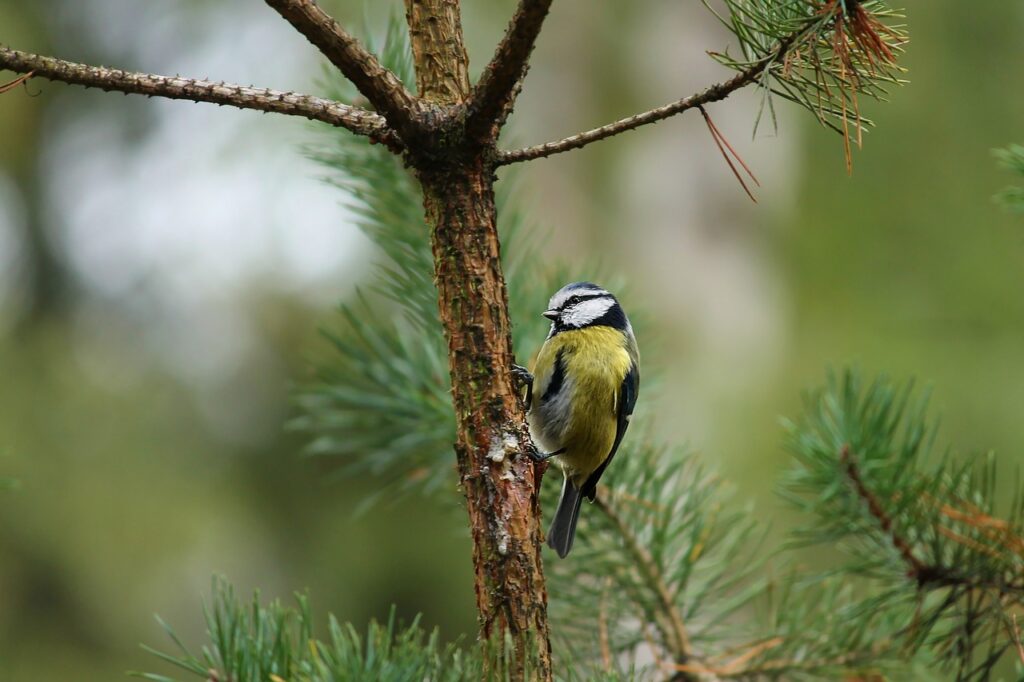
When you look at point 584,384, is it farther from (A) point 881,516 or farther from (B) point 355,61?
(B) point 355,61

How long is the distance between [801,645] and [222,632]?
0.82m

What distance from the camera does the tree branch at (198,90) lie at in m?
0.83

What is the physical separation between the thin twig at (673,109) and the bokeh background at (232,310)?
2.33 m

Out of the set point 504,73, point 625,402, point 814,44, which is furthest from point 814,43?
point 625,402

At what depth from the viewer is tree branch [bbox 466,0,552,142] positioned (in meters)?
0.82

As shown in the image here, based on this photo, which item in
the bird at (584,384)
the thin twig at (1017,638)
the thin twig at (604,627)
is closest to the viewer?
the thin twig at (1017,638)

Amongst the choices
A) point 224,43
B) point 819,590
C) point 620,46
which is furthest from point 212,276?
point 819,590

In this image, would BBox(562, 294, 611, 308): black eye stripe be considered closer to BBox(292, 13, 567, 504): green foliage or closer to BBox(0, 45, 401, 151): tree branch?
BBox(292, 13, 567, 504): green foliage

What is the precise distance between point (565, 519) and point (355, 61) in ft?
2.82

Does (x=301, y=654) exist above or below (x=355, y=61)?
below

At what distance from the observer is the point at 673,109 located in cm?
85

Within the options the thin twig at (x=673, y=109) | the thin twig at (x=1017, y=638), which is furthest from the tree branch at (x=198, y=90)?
the thin twig at (x=1017, y=638)

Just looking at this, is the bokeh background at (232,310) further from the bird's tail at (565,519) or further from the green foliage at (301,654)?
the green foliage at (301,654)

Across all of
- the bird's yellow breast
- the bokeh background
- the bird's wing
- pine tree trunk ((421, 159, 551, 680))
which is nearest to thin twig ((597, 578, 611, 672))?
the bird's wing
